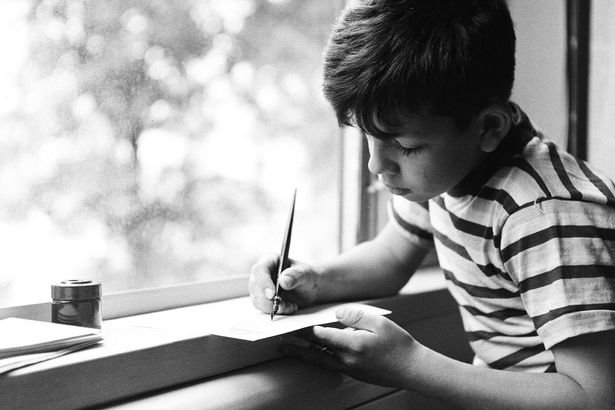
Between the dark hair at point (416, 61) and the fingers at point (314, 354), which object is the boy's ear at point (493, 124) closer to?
the dark hair at point (416, 61)

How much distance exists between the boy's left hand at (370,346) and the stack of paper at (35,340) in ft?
0.93

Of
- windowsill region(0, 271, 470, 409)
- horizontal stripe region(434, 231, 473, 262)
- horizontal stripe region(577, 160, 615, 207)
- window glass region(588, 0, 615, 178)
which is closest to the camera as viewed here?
windowsill region(0, 271, 470, 409)

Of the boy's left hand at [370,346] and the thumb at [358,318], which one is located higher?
the thumb at [358,318]

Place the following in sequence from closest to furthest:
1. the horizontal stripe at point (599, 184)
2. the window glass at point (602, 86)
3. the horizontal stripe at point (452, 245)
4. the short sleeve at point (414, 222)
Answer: the horizontal stripe at point (599, 184) < the horizontal stripe at point (452, 245) < the short sleeve at point (414, 222) < the window glass at point (602, 86)

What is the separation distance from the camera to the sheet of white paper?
0.81 meters

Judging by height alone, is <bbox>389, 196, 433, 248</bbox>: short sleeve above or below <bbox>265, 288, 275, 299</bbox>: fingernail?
above

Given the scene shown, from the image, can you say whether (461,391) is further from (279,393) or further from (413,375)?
(279,393)

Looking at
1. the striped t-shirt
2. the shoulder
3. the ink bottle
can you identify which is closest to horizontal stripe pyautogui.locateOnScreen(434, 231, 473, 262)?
the striped t-shirt

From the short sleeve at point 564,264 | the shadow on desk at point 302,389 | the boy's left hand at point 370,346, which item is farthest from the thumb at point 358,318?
the short sleeve at point 564,264

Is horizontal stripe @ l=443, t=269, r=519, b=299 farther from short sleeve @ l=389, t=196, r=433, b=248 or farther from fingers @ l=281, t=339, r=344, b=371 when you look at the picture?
fingers @ l=281, t=339, r=344, b=371

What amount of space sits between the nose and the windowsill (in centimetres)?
27

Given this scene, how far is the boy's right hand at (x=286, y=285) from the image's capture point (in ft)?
3.12

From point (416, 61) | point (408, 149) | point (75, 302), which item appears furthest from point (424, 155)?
point (75, 302)

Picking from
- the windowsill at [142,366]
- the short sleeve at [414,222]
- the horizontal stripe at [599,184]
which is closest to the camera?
the windowsill at [142,366]
